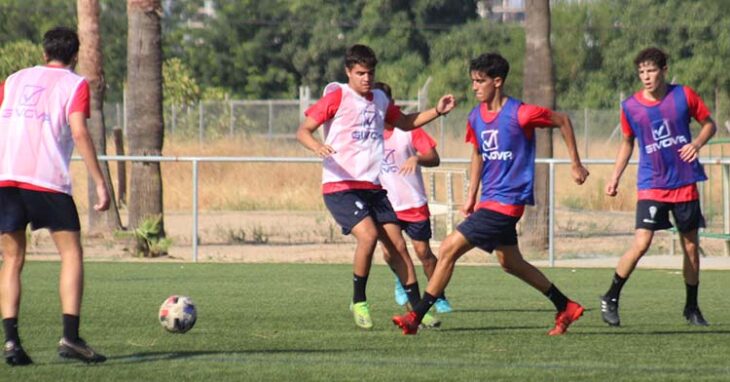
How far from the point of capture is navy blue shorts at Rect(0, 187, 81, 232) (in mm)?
8500

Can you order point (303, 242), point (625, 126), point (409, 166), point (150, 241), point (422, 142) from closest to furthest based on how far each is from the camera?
point (625, 126)
point (409, 166)
point (422, 142)
point (150, 241)
point (303, 242)

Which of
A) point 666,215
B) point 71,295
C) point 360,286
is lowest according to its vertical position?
point 360,286

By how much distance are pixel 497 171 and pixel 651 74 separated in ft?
4.94

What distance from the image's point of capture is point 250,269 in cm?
1773

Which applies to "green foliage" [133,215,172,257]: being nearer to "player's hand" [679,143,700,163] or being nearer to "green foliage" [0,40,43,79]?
"player's hand" [679,143,700,163]

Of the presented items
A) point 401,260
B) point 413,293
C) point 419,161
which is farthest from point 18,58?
point 413,293

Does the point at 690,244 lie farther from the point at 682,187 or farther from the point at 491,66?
the point at 491,66

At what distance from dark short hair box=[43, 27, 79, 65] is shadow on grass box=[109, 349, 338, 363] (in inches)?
69.3

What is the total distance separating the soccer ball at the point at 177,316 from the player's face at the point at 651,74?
140 inches

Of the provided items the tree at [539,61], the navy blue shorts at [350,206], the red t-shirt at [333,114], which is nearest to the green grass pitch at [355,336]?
the navy blue shorts at [350,206]

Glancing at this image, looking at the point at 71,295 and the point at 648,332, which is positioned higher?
the point at 71,295

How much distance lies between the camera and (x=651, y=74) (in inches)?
424

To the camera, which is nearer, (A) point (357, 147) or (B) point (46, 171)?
(B) point (46, 171)

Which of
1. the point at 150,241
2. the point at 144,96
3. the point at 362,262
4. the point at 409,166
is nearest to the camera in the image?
the point at 362,262
